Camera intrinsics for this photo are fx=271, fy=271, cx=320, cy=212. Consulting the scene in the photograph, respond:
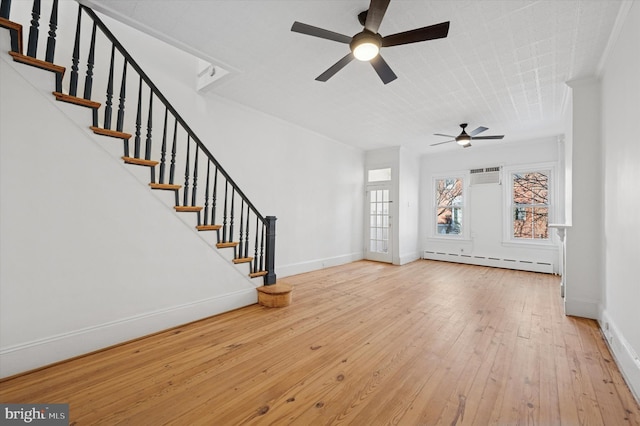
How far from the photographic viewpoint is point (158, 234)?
111 inches

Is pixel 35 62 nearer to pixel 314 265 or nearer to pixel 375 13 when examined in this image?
pixel 375 13

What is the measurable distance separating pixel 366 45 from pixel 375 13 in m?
0.30

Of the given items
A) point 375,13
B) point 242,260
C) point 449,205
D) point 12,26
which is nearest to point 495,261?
point 449,205

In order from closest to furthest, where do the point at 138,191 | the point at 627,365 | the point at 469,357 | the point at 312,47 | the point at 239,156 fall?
the point at 627,365 → the point at 469,357 → the point at 138,191 → the point at 312,47 → the point at 239,156

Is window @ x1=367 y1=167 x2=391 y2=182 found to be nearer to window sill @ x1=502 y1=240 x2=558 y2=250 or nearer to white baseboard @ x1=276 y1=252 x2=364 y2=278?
white baseboard @ x1=276 y1=252 x2=364 y2=278

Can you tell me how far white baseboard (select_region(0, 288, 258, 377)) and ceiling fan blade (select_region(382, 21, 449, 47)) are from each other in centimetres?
328

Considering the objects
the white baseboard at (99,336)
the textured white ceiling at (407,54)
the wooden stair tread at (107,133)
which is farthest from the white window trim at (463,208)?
the wooden stair tread at (107,133)

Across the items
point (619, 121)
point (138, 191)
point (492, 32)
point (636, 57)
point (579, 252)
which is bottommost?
point (579, 252)

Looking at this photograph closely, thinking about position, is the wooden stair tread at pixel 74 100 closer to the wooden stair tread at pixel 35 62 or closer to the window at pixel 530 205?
the wooden stair tread at pixel 35 62

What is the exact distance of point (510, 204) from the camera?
255 inches

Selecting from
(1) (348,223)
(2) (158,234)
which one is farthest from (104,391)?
(1) (348,223)

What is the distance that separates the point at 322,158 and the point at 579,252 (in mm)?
4594

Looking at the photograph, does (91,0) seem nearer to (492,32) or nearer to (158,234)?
(158,234)

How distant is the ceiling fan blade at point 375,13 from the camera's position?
196 cm
